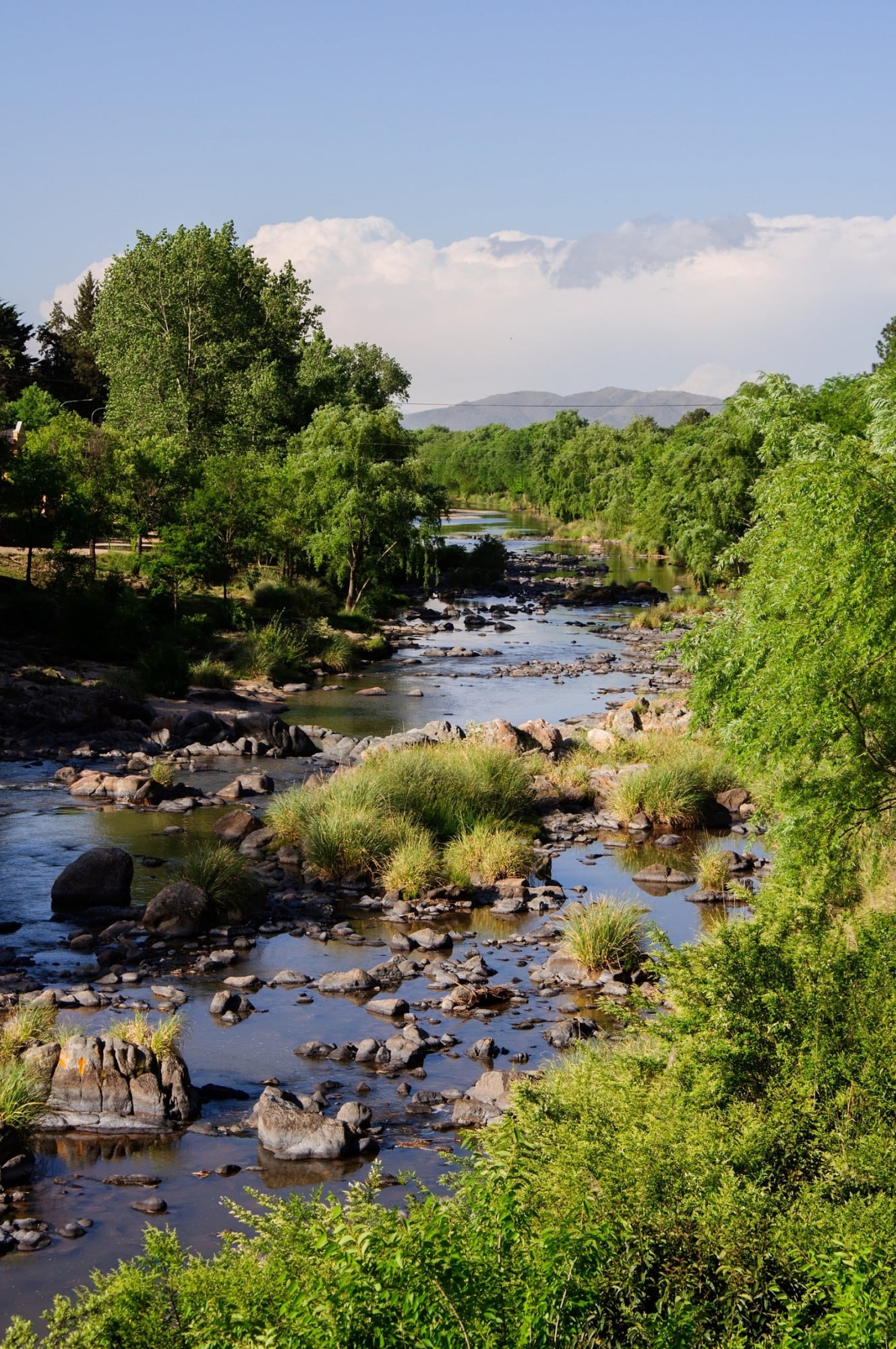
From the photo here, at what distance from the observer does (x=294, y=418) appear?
67.4 metres

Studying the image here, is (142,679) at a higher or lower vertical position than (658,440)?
lower

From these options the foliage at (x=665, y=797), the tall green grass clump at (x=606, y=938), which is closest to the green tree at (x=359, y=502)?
the foliage at (x=665, y=797)

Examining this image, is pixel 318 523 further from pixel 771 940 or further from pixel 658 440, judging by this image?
pixel 658 440

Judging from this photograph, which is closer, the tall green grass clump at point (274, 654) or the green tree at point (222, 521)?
the tall green grass clump at point (274, 654)

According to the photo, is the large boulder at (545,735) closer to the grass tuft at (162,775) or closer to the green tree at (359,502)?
the grass tuft at (162,775)

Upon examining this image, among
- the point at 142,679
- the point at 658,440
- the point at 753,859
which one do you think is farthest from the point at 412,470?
the point at 658,440

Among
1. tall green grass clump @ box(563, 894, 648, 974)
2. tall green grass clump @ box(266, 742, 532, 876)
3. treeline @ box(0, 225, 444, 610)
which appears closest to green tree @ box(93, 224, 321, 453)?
treeline @ box(0, 225, 444, 610)

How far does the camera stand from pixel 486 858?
783 inches

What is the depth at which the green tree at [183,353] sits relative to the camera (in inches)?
2372

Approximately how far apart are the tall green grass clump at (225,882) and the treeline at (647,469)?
325 inches

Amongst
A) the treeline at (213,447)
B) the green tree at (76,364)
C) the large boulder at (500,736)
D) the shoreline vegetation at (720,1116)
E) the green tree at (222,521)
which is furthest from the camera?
the green tree at (76,364)

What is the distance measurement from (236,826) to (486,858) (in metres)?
4.67

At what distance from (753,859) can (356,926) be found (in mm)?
7467

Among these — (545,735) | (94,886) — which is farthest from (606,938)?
(545,735)
